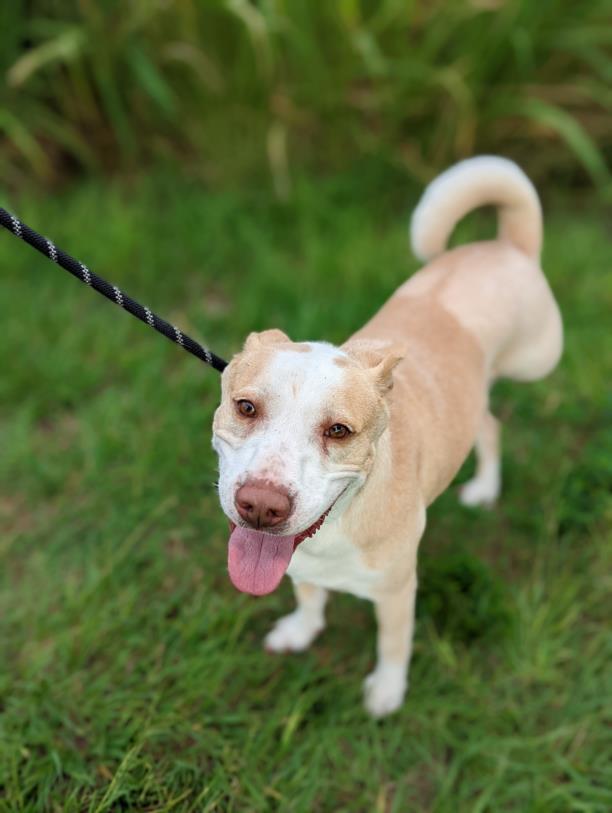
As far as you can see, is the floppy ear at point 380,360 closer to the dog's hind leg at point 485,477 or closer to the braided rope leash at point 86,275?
the braided rope leash at point 86,275

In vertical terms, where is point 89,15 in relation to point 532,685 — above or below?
above

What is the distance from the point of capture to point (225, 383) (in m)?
1.88

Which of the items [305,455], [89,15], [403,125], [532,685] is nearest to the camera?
[305,455]

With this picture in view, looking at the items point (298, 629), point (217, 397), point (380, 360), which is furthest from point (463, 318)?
point (217, 397)

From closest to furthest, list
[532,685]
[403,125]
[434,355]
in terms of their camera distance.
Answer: [434,355], [532,685], [403,125]

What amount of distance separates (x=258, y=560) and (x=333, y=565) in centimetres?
30

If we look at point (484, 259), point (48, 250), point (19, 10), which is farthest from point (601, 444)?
point (19, 10)

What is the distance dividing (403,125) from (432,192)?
260 centimetres

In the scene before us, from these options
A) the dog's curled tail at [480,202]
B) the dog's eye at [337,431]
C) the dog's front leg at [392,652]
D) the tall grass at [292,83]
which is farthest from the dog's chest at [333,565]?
the tall grass at [292,83]

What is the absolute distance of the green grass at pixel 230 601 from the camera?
2.35m

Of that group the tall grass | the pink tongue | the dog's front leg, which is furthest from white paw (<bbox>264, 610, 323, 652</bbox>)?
the tall grass

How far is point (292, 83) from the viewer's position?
4.75m

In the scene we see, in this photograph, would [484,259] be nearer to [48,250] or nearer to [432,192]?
[432,192]

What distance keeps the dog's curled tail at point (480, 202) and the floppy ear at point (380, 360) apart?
0.86 meters
